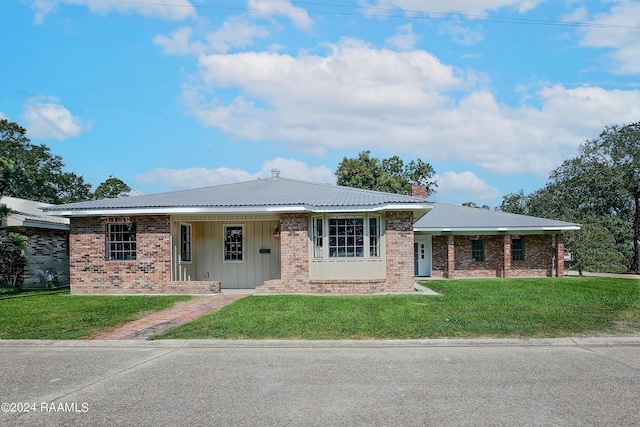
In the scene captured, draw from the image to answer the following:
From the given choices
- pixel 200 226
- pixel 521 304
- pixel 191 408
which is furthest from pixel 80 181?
pixel 191 408

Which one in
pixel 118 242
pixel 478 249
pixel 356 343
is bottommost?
pixel 356 343

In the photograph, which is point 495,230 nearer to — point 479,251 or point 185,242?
point 479,251

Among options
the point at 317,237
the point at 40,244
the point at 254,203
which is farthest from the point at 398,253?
the point at 40,244

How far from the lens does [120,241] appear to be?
55.8 feet

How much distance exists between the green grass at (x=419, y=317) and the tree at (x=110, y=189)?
25900mm

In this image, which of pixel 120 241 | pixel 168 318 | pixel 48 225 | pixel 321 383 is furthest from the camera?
pixel 48 225

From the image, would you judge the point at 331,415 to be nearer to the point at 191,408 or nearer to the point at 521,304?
the point at 191,408

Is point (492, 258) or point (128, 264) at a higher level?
point (128, 264)

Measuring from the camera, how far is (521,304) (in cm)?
1337

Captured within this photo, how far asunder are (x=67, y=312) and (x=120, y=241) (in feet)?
15.5

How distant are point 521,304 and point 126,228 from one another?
40.7 ft

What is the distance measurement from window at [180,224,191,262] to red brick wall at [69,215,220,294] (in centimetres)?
103

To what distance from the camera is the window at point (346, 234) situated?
16.3m

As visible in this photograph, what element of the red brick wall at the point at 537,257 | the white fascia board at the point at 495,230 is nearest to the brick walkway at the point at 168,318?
the white fascia board at the point at 495,230
